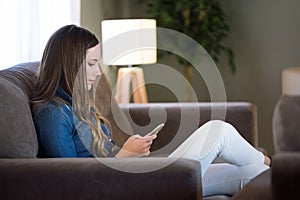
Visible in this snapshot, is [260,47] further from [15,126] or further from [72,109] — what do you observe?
[15,126]

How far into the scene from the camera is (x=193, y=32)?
15.2 ft

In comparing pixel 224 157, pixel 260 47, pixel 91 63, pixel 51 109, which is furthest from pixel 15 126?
pixel 260 47

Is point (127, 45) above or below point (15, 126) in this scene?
above

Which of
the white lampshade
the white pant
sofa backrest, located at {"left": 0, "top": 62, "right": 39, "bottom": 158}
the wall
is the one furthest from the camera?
the wall

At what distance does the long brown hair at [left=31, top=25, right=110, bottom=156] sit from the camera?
234 cm

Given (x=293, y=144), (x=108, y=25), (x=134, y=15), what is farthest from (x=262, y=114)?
(x=293, y=144)

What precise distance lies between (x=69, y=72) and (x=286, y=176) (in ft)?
2.77

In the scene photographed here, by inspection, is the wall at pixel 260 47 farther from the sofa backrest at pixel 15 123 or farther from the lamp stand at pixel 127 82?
the sofa backrest at pixel 15 123

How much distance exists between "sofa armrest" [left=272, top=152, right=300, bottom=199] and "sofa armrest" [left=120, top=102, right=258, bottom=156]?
116 cm

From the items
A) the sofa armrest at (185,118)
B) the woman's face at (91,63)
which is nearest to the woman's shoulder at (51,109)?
the woman's face at (91,63)

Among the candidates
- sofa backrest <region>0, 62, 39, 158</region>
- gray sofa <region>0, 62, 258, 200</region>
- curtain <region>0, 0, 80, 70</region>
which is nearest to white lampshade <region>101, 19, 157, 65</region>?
curtain <region>0, 0, 80, 70</region>

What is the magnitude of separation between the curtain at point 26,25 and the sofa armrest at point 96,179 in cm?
79

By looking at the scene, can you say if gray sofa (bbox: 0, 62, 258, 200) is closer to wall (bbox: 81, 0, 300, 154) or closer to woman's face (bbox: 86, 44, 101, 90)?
woman's face (bbox: 86, 44, 101, 90)

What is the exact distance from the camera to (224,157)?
2617 mm
